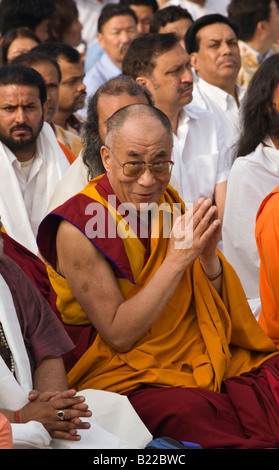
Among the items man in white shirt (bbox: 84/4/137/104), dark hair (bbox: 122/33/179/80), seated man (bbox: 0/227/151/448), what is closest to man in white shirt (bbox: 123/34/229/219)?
dark hair (bbox: 122/33/179/80)

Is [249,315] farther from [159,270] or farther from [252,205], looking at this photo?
[252,205]

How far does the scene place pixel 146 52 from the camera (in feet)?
22.2

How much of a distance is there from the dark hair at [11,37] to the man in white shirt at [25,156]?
191 cm

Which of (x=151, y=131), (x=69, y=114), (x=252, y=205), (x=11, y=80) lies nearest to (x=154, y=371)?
(x=151, y=131)

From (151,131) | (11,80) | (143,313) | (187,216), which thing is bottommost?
(143,313)

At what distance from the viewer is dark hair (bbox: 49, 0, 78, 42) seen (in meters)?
9.45

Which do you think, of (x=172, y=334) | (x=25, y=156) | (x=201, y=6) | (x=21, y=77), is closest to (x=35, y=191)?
(x=25, y=156)

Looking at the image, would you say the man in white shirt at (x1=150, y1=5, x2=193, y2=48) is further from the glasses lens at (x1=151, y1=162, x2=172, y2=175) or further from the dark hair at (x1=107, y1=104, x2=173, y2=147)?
the glasses lens at (x1=151, y1=162, x2=172, y2=175)

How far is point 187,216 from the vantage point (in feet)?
13.6

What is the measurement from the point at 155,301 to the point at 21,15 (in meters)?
5.77

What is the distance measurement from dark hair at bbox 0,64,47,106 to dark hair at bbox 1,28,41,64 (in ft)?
6.28

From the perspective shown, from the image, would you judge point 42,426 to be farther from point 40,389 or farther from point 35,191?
point 35,191

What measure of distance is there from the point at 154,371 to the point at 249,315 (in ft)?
1.97

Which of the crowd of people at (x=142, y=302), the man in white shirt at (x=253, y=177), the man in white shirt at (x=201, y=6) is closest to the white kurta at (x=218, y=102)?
the crowd of people at (x=142, y=302)
